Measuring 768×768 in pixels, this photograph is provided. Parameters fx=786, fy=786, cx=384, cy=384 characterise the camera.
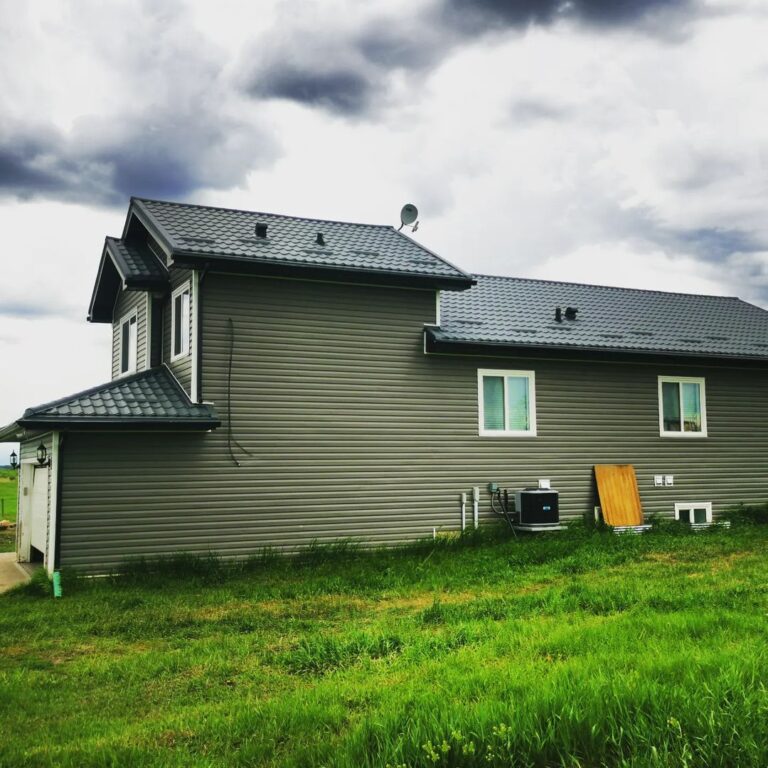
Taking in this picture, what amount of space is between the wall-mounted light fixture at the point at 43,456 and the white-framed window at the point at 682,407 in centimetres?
1248

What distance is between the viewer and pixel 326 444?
45.7 feet

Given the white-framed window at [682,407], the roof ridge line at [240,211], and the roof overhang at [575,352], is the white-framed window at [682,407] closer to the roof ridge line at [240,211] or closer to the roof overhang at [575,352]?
the roof overhang at [575,352]

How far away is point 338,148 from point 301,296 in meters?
3.37

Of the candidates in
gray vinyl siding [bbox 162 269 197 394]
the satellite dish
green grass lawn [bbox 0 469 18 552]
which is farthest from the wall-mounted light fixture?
the satellite dish

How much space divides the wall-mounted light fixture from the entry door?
127 millimetres

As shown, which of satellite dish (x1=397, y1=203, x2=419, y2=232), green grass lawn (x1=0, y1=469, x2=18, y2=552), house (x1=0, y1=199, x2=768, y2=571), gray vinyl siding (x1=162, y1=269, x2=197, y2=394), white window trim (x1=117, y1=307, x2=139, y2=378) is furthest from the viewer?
green grass lawn (x1=0, y1=469, x2=18, y2=552)

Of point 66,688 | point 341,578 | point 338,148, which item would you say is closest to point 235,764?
point 66,688

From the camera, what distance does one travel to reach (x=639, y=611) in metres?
8.31

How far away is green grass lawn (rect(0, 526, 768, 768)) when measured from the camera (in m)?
4.40

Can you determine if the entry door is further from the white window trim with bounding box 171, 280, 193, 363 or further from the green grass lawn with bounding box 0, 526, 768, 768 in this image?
the white window trim with bounding box 171, 280, 193, 363

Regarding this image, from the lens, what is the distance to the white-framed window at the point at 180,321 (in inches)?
543

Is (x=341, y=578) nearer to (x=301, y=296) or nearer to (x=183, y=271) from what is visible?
(x=301, y=296)

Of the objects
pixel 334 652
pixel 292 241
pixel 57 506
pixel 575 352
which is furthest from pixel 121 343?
pixel 334 652

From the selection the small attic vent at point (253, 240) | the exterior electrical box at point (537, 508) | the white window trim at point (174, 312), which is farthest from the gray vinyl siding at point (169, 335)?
the exterior electrical box at point (537, 508)
